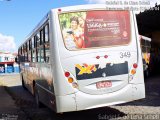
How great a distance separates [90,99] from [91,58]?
1.02 meters

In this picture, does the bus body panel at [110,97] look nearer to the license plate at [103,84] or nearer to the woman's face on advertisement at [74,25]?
the license plate at [103,84]

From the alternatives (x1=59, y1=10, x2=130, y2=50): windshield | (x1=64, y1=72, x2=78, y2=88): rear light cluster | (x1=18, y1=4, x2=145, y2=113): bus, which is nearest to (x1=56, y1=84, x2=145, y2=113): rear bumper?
(x1=18, y1=4, x2=145, y2=113): bus

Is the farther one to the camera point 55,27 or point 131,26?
point 131,26

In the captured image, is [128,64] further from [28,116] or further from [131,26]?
[28,116]

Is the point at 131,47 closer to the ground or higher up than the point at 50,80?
higher up

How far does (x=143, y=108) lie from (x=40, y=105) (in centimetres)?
374

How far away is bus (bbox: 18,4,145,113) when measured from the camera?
8422 mm

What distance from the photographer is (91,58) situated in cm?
859

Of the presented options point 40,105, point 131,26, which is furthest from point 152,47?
point 131,26

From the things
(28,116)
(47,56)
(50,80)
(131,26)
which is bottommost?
(28,116)

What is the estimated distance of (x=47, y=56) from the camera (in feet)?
30.5

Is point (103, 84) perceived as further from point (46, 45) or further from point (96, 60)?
point (46, 45)

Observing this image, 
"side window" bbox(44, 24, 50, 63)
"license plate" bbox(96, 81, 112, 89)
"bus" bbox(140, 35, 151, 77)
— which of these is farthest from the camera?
"bus" bbox(140, 35, 151, 77)

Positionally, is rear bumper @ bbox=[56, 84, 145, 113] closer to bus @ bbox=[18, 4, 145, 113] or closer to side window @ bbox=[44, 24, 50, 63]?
bus @ bbox=[18, 4, 145, 113]
